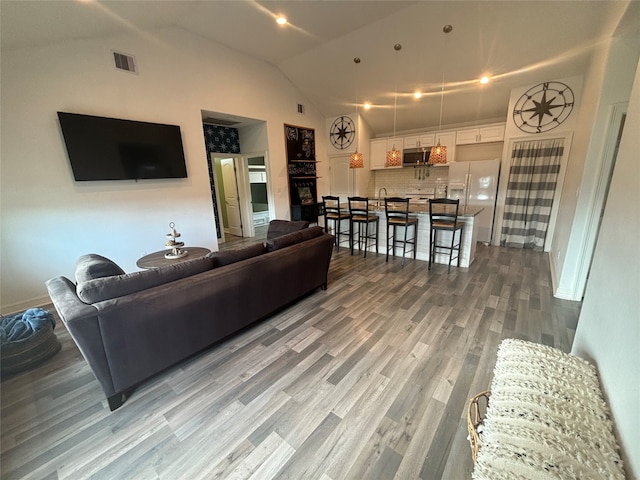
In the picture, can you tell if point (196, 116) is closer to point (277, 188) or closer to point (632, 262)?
point (277, 188)

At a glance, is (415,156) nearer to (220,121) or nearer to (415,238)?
(415,238)

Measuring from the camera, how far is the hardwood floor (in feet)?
4.50

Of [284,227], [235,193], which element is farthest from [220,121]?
[284,227]

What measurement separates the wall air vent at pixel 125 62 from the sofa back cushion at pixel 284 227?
9.82 feet

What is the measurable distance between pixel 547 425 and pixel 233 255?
2.19 metres

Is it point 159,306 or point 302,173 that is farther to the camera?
point 302,173

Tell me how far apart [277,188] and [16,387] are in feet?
15.9

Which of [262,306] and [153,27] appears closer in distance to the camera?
[262,306]

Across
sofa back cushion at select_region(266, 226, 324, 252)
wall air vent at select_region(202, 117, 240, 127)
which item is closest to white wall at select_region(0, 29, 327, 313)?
wall air vent at select_region(202, 117, 240, 127)

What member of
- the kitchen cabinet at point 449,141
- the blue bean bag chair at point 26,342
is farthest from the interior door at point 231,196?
the kitchen cabinet at point 449,141

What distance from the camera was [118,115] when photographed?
12.0ft

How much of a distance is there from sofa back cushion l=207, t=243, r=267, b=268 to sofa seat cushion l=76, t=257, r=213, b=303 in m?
0.10

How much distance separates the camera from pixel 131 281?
1.76 metres

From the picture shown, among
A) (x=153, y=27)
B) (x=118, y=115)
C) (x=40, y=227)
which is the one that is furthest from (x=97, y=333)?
(x=153, y=27)
